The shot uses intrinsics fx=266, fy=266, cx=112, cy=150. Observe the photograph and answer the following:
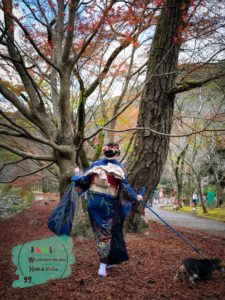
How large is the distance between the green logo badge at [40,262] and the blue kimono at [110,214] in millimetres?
545

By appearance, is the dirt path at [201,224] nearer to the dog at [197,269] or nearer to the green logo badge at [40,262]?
the dog at [197,269]

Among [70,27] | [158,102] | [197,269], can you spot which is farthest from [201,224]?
[70,27]

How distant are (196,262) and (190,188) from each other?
94.7ft

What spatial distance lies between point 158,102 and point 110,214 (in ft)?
9.27

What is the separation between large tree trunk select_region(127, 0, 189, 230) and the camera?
563 cm

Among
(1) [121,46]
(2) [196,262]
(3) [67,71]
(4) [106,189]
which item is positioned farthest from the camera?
(1) [121,46]

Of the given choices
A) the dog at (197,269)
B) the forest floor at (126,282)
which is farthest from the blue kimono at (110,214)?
the dog at (197,269)

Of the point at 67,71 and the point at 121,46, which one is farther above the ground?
the point at 121,46

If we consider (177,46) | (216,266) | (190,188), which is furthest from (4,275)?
(190,188)

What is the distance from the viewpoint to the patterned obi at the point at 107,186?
3.93m

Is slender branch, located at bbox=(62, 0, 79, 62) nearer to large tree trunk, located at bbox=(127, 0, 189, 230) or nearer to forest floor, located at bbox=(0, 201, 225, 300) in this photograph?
large tree trunk, located at bbox=(127, 0, 189, 230)

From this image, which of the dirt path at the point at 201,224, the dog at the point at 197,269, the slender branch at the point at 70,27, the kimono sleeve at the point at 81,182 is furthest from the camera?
the dirt path at the point at 201,224

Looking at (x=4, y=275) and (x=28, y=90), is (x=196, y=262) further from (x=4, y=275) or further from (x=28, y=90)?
(x=28, y=90)

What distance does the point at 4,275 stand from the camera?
4008 mm
